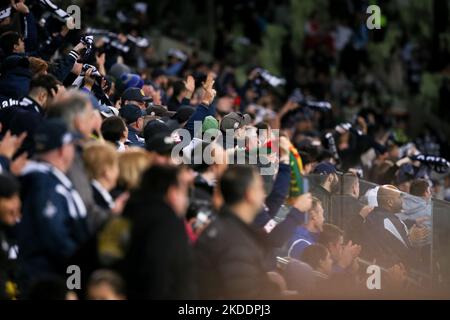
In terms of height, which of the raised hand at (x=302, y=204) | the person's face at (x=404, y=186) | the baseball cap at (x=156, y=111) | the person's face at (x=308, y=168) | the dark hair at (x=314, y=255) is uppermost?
the baseball cap at (x=156, y=111)

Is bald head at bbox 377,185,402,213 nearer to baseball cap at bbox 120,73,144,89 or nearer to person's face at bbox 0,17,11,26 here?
baseball cap at bbox 120,73,144,89

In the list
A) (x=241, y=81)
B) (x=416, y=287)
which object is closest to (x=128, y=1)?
(x=241, y=81)

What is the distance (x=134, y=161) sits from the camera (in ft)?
22.5

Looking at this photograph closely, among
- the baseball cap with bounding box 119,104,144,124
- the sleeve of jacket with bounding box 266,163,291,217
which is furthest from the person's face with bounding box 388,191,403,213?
the sleeve of jacket with bounding box 266,163,291,217

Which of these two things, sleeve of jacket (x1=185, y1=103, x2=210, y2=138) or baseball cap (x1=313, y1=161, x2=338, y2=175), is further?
baseball cap (x1=313, y1=161, x2=338, y2=175)

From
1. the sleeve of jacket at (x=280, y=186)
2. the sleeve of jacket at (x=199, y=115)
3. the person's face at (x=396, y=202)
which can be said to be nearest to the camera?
the sleeve of jacket at (x=280, y=186)

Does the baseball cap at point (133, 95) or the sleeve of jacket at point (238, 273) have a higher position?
the baseball cap at point (133, 95)

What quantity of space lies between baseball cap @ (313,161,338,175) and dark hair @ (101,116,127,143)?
116 inches

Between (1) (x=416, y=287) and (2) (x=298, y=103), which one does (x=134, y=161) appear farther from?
(2) (x=298, y=103)

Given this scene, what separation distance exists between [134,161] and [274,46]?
16.8 metres

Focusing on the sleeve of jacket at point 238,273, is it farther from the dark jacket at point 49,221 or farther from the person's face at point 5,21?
the person's face at point 5,21

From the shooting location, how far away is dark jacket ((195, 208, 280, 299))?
6531mm

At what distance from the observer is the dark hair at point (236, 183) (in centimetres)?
652

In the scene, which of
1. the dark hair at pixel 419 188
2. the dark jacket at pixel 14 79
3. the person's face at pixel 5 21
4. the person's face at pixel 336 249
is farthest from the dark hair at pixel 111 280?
the person's face at pixel 5 21
